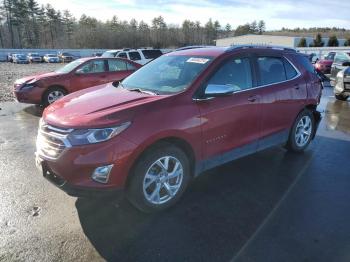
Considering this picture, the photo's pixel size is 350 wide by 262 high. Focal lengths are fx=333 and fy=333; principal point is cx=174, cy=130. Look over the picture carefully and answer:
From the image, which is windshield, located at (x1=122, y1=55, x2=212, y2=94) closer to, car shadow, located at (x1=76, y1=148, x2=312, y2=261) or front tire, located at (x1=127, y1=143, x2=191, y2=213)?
front tire, located at (x1=127, y1=143, x2=191, y2=213)

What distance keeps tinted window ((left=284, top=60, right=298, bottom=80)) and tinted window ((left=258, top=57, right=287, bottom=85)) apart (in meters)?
0.10

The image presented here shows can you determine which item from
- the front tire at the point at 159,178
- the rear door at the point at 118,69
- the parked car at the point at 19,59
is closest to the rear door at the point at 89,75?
the rear door at the point at 118,69

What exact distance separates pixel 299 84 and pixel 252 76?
1.26 metres

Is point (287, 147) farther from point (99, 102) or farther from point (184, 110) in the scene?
point (99, 102)

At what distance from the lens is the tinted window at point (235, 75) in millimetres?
4278

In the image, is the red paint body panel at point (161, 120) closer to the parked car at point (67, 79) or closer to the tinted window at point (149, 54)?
the parked car at point (67, 79)

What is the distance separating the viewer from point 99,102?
3850 mm

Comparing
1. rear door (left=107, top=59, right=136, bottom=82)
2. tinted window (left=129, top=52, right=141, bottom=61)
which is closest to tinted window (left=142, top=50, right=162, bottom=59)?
tinted window (left=129, top=52, right=141, bottom=61)

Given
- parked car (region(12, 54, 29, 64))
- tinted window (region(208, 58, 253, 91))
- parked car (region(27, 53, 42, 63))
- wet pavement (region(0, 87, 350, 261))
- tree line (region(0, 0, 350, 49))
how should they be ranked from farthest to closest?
tree line (region(0, 0, 350, 49))
parked car (region(27, 53, 42, 63))
parked car (region(12, 54, 29, 64))
tinted window (region(208, 58, 253, 91))
wet pavement (region(0, 87, 350, 261))

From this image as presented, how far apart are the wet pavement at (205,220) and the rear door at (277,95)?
575mm

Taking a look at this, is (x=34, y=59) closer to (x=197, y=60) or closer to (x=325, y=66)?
(x=325, y=66)

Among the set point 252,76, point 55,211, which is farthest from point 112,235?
point 252,76

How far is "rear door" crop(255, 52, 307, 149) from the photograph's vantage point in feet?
16.1

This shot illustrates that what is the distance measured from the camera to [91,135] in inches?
129
